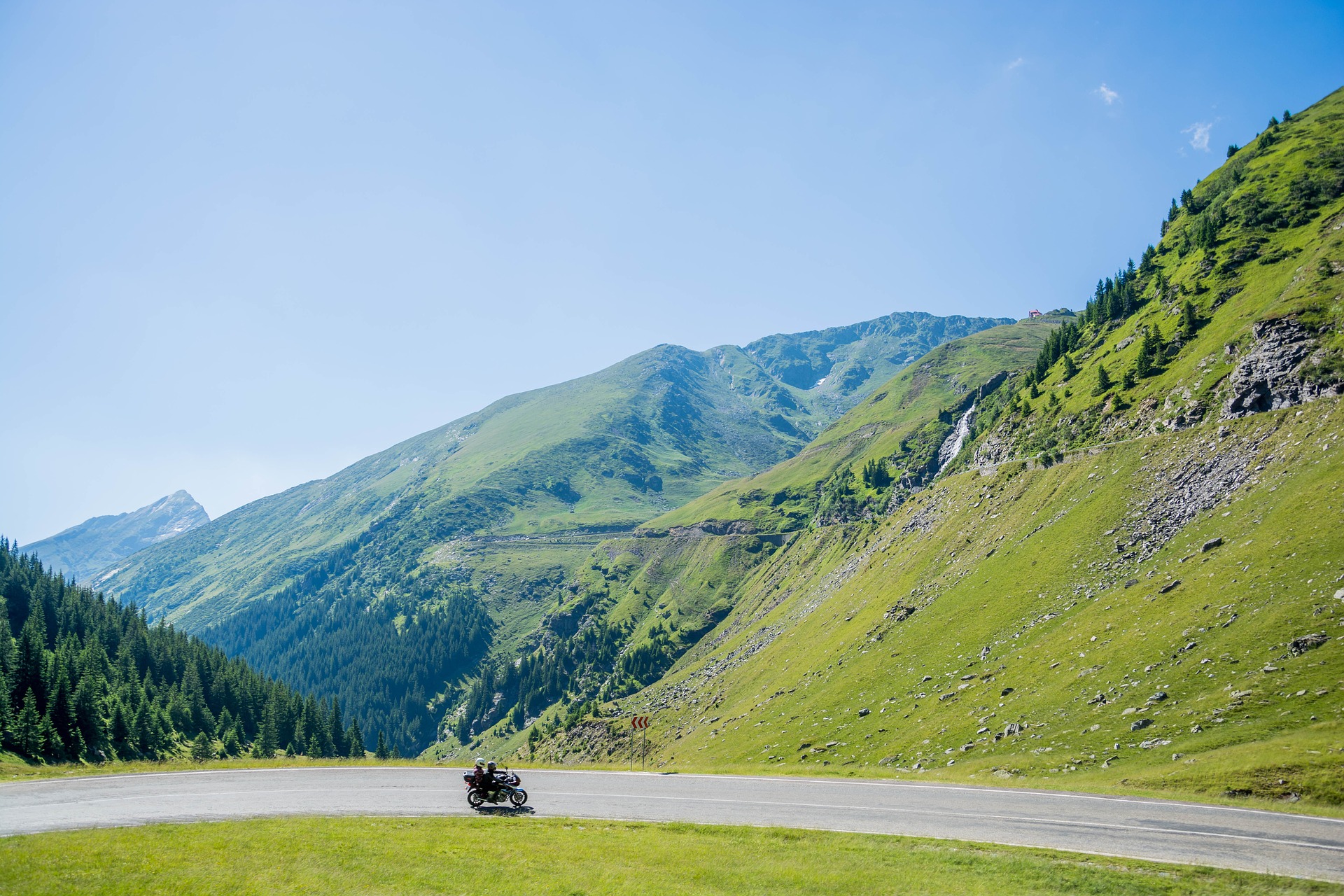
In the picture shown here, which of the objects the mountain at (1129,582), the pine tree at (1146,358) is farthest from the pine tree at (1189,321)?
the pine tree at (1146,358)

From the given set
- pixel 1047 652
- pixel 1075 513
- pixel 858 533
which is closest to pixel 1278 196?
pixel 1075 513

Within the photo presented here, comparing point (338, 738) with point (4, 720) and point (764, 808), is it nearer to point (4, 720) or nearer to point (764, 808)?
point (4, 720)

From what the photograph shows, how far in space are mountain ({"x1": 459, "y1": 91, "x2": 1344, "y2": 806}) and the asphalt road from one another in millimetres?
7141

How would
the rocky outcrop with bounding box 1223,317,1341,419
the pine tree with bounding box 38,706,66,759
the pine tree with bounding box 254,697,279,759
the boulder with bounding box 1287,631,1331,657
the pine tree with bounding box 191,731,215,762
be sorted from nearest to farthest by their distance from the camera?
the boulder with bounding box 1287,631,1331,657 < the pine tree with bounding box 38,706,66,759 < the rocky outcrop with bounding box 1223,317,1341,419 < the pine tree with bounding box 191,731,215,762 < the pine tree with bounding box 254,697,279,759

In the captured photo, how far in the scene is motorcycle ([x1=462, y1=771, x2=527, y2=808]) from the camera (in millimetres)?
32594

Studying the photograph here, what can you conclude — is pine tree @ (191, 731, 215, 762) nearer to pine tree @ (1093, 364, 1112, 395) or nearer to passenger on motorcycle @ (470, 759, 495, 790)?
passenger on motorcycle @ (470, 759, 495, 790)

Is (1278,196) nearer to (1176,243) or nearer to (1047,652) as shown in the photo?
(1176,243)

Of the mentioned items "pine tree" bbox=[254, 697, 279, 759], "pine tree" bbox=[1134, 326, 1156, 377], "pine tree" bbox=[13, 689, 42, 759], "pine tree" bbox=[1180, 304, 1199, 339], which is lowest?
"pine tree" bbox=[254, 697, 279, 759]

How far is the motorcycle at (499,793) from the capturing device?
107 ft

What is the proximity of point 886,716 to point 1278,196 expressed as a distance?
148 m

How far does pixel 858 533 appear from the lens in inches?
7357

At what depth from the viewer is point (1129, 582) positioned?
238 feet

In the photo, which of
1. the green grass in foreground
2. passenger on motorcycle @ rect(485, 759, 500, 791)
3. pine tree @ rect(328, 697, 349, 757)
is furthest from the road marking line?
pine tree @ rect(328, 697, 349, 757)

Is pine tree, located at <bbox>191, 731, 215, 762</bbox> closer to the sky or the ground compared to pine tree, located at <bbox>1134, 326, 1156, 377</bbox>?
closer to the ground
